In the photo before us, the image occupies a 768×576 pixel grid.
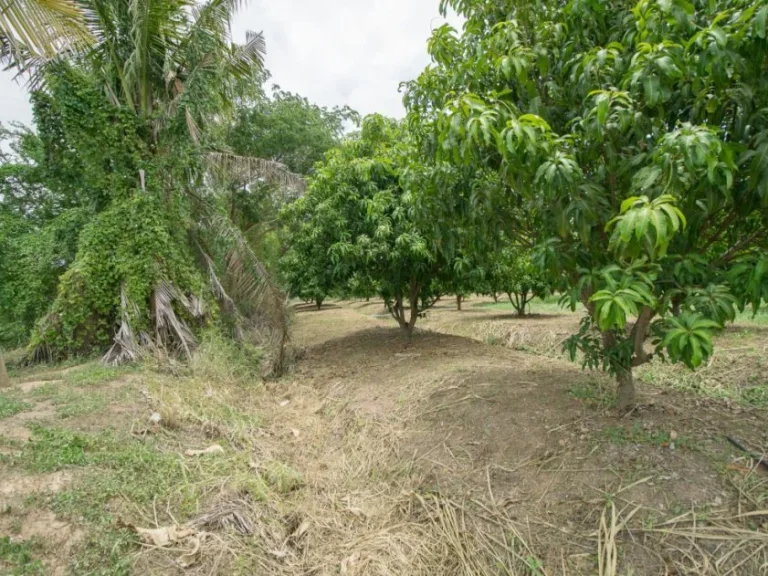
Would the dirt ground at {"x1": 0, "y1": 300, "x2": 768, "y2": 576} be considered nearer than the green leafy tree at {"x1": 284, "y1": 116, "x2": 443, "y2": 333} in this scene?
Yes

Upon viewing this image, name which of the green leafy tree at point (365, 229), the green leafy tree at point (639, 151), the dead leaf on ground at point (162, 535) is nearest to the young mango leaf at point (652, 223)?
the green leafy tree at point (639, 151)

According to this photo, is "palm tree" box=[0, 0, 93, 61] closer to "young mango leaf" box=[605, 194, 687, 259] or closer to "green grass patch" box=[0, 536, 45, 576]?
"green grass patch" box=[0, 536, 45, 576]

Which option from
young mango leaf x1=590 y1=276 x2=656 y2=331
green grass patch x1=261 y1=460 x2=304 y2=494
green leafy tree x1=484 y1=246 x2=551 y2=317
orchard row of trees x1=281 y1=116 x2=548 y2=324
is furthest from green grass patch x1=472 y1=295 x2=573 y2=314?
young mango leaf x1=590 y1=276 x2=656 y2=331

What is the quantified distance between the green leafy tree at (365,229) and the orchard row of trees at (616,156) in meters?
2.20

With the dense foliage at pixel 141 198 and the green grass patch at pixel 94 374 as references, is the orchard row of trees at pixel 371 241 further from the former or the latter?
the green grass patch at pixel 94 374

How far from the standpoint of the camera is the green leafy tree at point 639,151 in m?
2.13

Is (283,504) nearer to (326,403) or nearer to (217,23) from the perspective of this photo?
(326,403)

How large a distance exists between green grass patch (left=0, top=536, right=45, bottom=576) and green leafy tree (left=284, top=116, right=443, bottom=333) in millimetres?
5103

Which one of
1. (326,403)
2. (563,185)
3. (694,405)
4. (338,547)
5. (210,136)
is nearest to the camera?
(563,185)

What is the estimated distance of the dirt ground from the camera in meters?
2.51

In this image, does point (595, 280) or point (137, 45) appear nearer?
point (595, 280)

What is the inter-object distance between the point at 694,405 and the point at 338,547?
340cm

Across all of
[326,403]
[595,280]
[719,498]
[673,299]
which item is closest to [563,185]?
[595,280]

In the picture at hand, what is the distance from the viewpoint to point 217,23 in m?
8.01
